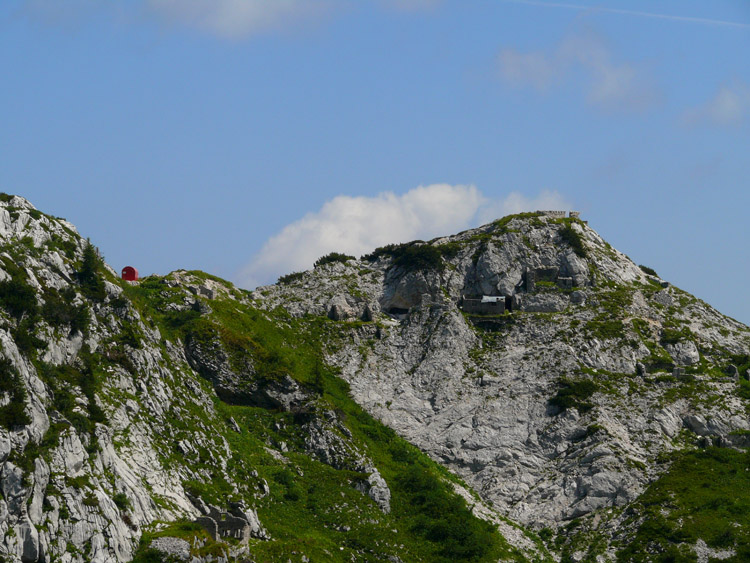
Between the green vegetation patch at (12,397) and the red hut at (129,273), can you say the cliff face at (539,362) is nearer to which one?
the red hut at (129,273)

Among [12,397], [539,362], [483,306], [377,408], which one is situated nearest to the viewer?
[12,397]

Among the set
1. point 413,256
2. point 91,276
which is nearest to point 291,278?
point 413,256

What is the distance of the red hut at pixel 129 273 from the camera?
139500 millimetres

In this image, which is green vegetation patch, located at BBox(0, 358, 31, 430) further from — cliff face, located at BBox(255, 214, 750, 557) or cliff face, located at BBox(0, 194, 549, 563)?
cliff face, located at BBox(255, 214, 750, 557)

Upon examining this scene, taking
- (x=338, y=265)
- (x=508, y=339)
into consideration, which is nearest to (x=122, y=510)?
(x=508, y=339)

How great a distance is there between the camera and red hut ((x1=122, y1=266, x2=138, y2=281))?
139500mm

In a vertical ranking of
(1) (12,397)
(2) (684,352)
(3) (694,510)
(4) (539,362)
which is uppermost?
(2) (684,352)

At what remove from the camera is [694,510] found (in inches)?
4311

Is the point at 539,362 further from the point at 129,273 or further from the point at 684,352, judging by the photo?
the point at 129,273

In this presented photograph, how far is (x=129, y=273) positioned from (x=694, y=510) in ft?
220

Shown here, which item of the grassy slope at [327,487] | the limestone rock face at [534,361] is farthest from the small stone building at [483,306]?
the grassy slope at [327,487]

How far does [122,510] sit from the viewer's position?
88.1 meters

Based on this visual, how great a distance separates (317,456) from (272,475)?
7.14m

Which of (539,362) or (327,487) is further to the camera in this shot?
(539,362)
